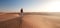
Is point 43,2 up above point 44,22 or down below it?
above

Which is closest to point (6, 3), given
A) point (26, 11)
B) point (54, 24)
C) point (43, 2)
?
point (26, 11)

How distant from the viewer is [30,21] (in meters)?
0.73

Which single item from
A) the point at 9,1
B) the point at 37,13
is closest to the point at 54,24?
the point at 37,13

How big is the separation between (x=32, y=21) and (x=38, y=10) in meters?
0.15

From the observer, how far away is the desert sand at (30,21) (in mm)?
661

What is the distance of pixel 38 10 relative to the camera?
0.82 meters

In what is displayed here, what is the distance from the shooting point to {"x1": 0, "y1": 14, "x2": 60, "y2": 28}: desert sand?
2.17 ft

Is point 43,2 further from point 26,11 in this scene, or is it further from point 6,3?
point 6,3

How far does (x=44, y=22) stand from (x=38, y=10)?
144mm

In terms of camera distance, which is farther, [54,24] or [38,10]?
[38,10]

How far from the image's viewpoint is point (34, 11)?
32.3 inches

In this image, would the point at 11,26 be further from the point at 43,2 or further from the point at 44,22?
the point at 43,2

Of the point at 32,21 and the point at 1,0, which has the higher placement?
the point at 1,0

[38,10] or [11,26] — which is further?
[38,10]
